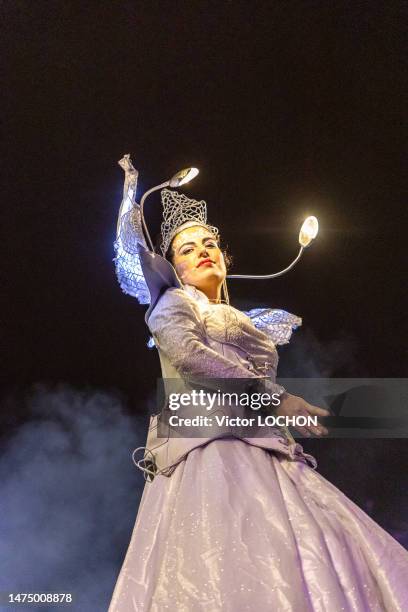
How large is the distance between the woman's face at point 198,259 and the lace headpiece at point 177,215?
5 cm

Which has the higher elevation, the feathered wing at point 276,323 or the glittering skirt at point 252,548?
the feathered wing at point 276,323

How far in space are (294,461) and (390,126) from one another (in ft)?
6.70

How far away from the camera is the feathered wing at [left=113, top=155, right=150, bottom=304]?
226 cm

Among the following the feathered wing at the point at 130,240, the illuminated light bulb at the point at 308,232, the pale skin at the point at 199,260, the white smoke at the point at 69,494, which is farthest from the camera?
the white smoke at the point at 69,494

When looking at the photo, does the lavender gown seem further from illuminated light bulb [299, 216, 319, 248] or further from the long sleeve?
illuminated light bulb [299, 216, 319, 248]

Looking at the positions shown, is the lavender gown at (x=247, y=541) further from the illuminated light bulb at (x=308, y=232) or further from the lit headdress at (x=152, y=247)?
the illuminated light bulb at (x=308, y=232)

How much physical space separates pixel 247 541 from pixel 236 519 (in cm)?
6

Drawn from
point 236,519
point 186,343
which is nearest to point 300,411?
point 186,343

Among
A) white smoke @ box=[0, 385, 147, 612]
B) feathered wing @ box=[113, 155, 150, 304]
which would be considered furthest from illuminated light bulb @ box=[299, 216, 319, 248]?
white smoke @ box=[0, 385, 147, 612]

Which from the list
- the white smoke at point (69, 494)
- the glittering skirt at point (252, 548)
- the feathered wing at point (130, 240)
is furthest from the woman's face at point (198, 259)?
the white smoke at point (69, 494)

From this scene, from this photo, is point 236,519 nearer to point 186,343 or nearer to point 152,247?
point 186,343

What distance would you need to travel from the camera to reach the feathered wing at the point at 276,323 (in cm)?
248

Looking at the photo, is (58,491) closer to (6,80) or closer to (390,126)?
(6,80)

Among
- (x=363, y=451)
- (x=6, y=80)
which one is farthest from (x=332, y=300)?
(x=6, y=80)
